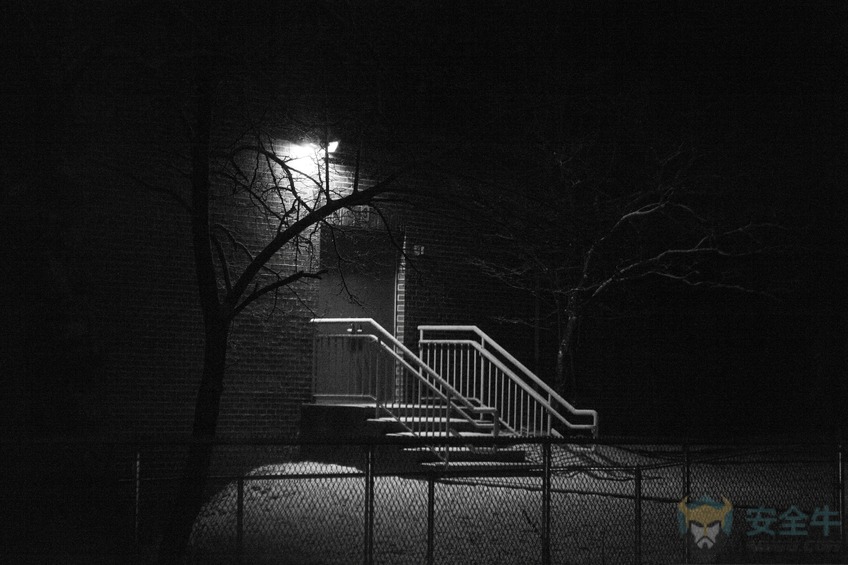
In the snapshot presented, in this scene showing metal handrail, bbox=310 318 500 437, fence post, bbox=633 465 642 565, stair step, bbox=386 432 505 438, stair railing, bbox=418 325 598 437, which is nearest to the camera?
fence post, bbox=633 465 642 565

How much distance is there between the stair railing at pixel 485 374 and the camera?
17500 millimetres

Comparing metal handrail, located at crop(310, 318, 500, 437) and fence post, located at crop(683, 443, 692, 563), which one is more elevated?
metal handrail, located at crop(310, 318, 500, 437)

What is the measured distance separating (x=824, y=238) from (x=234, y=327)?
476 inches

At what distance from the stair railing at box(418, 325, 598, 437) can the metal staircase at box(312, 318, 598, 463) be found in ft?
0.05

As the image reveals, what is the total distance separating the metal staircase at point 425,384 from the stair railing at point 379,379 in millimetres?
15

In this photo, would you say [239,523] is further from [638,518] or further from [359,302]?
[359,302]

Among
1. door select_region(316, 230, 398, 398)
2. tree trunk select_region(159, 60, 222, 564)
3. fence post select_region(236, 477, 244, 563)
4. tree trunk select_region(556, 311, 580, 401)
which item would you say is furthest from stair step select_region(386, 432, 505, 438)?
fence post select_region(236, 477, 244, 563)

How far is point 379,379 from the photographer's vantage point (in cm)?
1673

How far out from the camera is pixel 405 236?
18344 millimetres

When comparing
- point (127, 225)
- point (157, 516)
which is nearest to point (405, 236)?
point (127, 225)

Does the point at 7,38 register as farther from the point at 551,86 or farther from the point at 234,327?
the point at 551,86

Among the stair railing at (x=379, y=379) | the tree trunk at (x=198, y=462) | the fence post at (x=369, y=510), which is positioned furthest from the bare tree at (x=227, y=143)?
the fence post at (x=369, y=510)

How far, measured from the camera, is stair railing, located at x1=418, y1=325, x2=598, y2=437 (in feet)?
57.4

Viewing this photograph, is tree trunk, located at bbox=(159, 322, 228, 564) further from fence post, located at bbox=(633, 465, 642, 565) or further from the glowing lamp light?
the glowing lamp light
